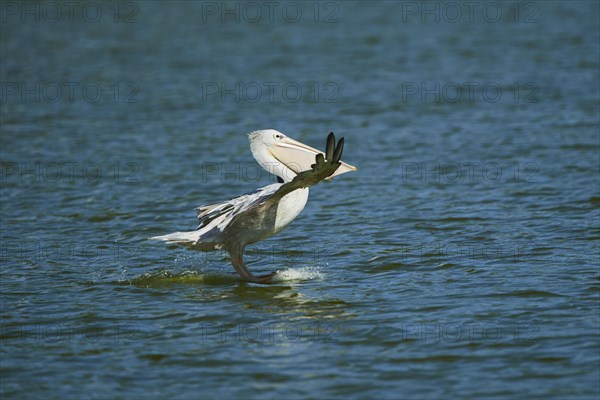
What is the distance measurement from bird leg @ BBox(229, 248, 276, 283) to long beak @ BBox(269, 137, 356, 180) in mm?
930

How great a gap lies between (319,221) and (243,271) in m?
2.51

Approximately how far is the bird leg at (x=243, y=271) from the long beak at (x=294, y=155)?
3.05 feet

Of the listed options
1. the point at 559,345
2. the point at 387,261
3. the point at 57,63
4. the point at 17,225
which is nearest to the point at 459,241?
the point at 387,261

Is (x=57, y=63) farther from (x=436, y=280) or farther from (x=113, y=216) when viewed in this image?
(x=436, y=280)

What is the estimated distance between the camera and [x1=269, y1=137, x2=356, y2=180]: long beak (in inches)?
371

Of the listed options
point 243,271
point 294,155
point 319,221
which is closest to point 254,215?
point 243,271

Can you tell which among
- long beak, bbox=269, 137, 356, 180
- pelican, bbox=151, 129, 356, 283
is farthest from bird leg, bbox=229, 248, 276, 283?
long beak, bbox=269, 137, 356, 180

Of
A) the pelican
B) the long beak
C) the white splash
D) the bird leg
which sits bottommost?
Result: the white splash

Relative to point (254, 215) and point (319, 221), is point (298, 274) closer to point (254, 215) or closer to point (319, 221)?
point (254, 215)

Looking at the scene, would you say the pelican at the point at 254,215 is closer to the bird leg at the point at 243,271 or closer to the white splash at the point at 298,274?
the bird leg at the point at 243,271

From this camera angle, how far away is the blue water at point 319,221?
23.4 ft

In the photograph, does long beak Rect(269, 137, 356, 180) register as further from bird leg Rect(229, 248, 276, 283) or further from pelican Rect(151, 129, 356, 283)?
bird leg Rect(229, 248, 276, 283)

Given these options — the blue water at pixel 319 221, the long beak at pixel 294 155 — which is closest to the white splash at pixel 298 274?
the blue water at pixel 319 221

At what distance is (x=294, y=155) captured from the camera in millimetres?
9492
